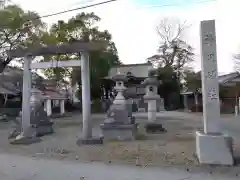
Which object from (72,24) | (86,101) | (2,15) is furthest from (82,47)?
(72,24)

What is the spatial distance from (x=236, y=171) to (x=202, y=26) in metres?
4.00

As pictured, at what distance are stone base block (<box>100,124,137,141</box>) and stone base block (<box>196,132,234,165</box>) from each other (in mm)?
5167

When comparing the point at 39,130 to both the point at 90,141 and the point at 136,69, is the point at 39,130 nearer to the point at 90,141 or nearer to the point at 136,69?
the point at 90,141

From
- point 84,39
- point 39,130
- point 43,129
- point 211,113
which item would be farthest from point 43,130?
point 84,39

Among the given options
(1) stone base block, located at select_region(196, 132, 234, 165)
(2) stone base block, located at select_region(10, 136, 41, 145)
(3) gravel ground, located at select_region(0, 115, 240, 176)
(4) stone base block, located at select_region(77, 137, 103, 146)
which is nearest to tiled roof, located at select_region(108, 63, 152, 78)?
(2) stone base block, located at select_region(10, 136, 41, 145)

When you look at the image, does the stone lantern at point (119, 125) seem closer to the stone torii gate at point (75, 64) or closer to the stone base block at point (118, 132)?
the stone base block at point (118, 132)

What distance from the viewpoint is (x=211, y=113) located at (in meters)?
7.89

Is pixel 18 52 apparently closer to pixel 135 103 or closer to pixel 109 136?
pixel 109 136

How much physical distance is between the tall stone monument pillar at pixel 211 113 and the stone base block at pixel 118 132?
16.1 feet

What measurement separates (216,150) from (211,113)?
1013 millimetres

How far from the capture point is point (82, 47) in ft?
37.4

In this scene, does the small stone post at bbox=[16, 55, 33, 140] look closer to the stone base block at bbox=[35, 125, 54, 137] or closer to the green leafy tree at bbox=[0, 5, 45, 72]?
the stone base block at bbox=[35, 125, 54, 137]

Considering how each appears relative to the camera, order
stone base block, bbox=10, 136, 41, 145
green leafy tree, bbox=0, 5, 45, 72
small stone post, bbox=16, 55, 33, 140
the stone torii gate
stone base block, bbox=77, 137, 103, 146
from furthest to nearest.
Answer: green leafy tree, bbox=0, 5, 45, 72, small stone post, bbox=16, 55, 33, 140, stone base block, bbox=10, 136, 41, 145, the stone torii gate, stone base block, bbox=77, 137, 103, 146

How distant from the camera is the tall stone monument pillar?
7.55 meters
